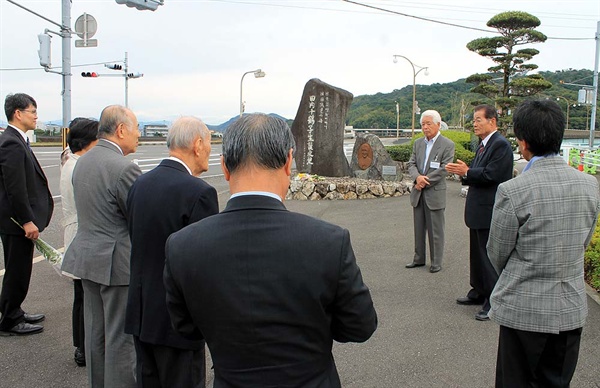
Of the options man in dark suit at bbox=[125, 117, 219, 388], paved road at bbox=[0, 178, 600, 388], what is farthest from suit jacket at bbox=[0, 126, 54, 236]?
man in dark suit at bbox=[125, 117, 219, 388]

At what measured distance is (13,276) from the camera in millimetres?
4129

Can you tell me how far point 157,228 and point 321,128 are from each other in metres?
9.73

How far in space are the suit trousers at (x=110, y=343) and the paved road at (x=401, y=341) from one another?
1.69 feet

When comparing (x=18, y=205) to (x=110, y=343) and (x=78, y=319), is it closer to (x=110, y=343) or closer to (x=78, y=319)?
(x=78, y=319)

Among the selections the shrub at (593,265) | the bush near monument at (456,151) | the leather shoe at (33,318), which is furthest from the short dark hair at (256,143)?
the bush near monument at (456,151)

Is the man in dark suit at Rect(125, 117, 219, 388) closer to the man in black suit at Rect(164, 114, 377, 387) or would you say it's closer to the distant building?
the man in black suit at Rect(164, 114, 377, 387)

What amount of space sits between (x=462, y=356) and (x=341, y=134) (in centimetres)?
868

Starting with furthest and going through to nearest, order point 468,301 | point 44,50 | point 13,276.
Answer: point 44,50 < point 468,301 < point 13,276

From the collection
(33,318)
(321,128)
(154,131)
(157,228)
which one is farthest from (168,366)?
(154,131)

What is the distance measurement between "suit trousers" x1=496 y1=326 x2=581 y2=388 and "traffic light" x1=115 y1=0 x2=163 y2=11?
10.1 metres

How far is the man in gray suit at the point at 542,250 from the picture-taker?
2.42 meters

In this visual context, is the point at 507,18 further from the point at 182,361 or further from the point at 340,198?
the point at 182,361

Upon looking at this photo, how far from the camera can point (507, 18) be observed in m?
12.1

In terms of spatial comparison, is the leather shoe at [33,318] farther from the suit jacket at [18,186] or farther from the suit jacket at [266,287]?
the suit jacket at [266,287]
